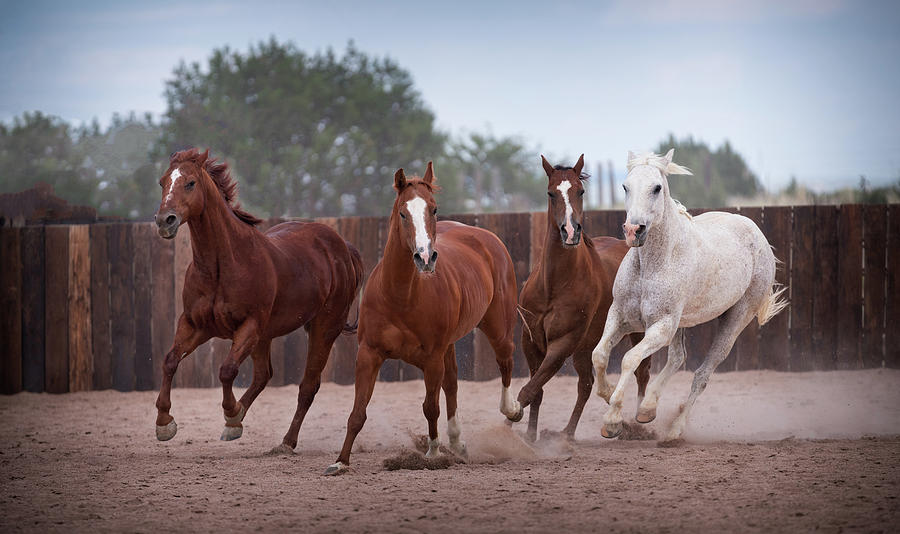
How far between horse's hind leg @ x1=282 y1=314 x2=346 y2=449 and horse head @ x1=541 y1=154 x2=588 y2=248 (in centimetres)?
210

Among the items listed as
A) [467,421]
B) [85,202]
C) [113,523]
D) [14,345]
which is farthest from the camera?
[85,202]

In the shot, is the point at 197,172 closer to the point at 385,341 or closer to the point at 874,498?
the point at 385,341

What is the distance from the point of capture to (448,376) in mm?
7016

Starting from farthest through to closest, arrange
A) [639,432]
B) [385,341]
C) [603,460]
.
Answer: [639,432] → [603,460] → [385,341]

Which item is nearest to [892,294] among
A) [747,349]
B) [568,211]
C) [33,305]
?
[747,349]

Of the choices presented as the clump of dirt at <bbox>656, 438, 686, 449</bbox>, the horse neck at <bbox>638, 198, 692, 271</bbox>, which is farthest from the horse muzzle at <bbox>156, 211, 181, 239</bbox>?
the clump of dirt at <bbox>656, 438, 686, 449</bbox>

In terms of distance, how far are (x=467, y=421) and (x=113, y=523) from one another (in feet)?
14.0

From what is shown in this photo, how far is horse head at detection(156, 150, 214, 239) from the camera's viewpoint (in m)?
6.27

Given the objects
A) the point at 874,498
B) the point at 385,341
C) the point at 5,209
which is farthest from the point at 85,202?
the point at 874,498

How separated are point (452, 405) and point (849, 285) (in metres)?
6.13

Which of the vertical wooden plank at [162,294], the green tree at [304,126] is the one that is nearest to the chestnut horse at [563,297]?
the vertical wooden plank at [162,294]

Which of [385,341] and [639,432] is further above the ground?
[385,341]

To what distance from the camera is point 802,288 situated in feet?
35.8

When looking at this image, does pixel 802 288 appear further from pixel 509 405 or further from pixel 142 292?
pixel 142 292
